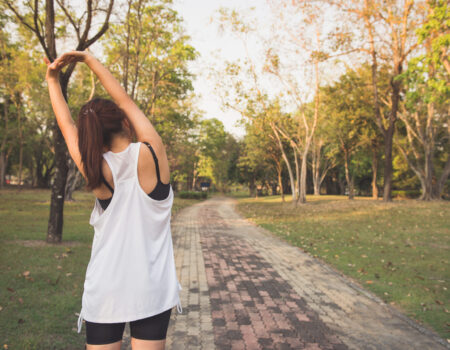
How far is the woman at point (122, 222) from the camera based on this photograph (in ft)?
5.05

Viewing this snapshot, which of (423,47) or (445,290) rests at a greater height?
(423,47)

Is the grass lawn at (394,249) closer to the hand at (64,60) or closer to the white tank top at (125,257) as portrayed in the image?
the white tank top at (125,257)

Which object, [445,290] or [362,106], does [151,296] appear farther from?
[362,106]

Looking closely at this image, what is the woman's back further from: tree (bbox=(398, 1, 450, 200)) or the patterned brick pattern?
tree (bbox=(398, 1, 450, 200))

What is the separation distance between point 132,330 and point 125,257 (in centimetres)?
37

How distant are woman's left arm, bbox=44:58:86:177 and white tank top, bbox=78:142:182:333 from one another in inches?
5.9

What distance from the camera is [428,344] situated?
3.95m

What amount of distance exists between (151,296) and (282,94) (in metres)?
21.8

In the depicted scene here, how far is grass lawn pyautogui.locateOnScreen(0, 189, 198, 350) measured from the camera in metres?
3.72

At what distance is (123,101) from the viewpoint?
1685mm

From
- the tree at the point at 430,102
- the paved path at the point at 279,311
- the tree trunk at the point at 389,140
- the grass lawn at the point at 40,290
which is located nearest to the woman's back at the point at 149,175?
the paved path at the point at 279,311

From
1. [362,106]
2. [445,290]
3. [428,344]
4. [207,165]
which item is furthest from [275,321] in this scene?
[207,165]

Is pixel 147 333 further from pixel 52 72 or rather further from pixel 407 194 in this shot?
pixel 407 194

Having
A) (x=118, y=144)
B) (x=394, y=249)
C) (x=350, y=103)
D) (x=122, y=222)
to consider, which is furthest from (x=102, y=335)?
(x=350, y=103)
